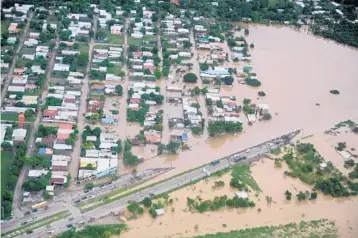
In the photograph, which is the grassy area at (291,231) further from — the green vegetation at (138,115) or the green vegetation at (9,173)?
the green vegetation at (138,115)

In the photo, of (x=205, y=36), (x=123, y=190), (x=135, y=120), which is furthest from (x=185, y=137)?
(x=205, y=36)

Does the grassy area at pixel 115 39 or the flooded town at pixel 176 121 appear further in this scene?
the grassy area at pixel 115 39

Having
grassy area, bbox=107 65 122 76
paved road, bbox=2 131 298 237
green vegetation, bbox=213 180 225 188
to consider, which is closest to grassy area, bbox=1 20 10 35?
grassy area, bbox=107 65 122 76

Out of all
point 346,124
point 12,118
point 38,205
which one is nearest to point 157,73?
point 12,118

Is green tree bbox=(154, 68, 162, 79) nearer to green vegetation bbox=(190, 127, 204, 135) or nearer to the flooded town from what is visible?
the flooded town

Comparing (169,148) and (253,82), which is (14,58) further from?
(253,82)

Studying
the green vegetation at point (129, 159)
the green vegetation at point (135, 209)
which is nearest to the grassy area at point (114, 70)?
the green vegetation at point (129, 159)
